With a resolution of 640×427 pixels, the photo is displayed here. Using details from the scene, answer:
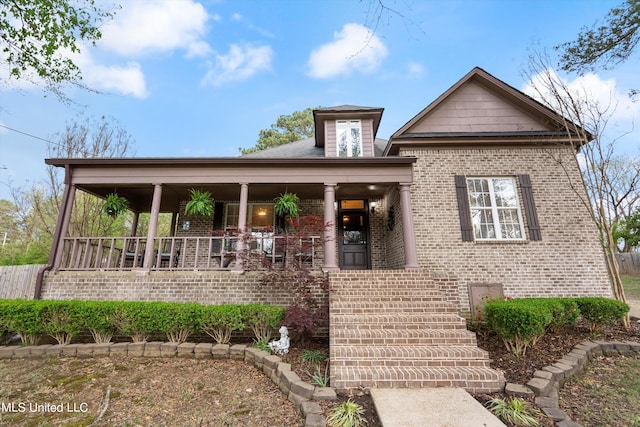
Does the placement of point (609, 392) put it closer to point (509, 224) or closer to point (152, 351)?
point (509, 224)

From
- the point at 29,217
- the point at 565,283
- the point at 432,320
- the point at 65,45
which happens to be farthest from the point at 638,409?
the point at 29,217

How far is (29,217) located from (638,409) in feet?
80.8

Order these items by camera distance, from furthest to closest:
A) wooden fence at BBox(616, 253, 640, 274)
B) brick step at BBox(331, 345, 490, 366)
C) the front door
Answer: wooden fence at BBox(616, 253, 640, 274), the front door, brick step at BBox(331, 345, 490, 366)

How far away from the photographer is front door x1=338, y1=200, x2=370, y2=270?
8.67 metres

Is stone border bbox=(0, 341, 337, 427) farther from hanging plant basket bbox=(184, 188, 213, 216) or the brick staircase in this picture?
hanging plant basket bbox=(184, 188, 213, 216)

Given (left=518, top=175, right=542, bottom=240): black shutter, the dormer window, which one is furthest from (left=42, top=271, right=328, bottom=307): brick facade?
(left=518, top=175, right=542, bottom=240): black shutter

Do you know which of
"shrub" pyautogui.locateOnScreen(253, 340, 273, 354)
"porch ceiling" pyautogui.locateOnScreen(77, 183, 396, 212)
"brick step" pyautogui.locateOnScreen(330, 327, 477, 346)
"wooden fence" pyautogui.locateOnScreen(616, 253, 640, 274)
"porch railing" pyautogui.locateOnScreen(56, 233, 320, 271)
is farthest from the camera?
"wooden fence" pyautogui.locateOnScreen(616, 253, 640, 274)

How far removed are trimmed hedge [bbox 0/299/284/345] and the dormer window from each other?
5.26 meters

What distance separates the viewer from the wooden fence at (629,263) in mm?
15953

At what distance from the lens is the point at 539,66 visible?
680 centimetres

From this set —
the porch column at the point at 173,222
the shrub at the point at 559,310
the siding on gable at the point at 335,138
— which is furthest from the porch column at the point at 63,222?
the shrub at the point at 559,310

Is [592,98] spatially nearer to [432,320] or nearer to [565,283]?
[565,283]

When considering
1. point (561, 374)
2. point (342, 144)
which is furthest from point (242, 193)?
point (561, 374)

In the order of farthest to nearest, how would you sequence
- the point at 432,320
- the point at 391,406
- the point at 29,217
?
1. the point at 29,217
2. the point at 432,320
3. the point at 391,406
